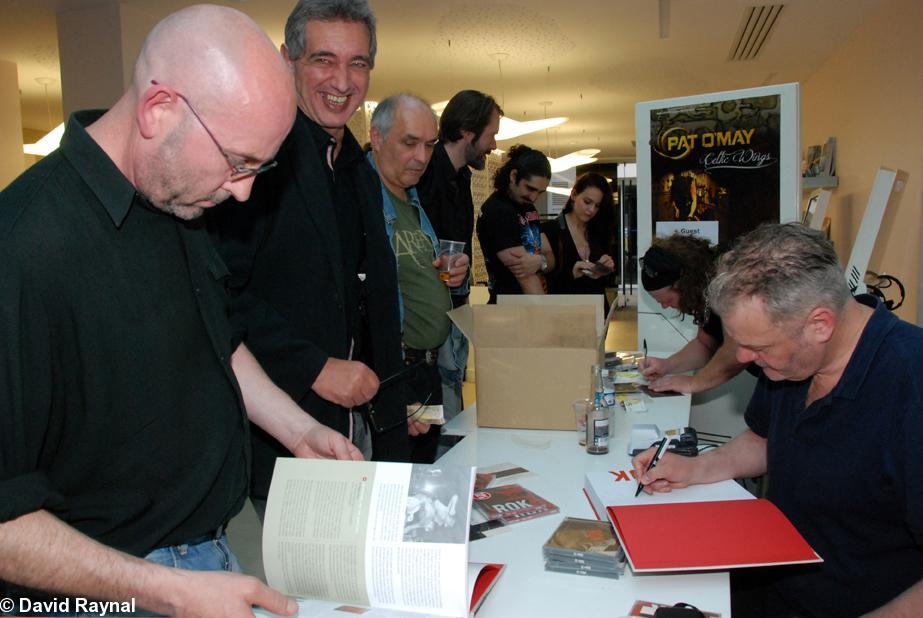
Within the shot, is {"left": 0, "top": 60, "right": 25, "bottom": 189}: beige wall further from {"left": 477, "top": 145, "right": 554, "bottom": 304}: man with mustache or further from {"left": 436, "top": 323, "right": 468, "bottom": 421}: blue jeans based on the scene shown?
{"left": 436, "top": 323, "right": 468, "bottom": 421}: blue jeans

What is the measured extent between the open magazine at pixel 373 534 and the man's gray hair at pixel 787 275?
2.49 feet

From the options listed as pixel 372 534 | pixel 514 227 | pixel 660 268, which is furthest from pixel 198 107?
pixel 514 227

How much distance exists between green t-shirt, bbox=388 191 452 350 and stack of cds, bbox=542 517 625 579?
1.19m

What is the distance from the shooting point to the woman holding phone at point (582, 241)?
4.38 metres

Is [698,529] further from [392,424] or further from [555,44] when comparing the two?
[555,44]

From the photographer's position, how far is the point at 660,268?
2.75 m

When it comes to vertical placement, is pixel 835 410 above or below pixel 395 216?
below

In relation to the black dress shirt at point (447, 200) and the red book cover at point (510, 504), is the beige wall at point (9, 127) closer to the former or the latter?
the black dress shirt at point (447, 200)

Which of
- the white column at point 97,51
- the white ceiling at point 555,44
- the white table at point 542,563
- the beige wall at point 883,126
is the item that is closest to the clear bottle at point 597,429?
the white table at point 542,563

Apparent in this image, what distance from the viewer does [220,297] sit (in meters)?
1.27

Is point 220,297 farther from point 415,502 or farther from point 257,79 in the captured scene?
point 415,502

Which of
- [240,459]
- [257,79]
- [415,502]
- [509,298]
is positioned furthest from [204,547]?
[509,298]

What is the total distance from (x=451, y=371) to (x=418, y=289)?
1.47 feet

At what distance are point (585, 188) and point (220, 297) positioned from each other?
3556mm
